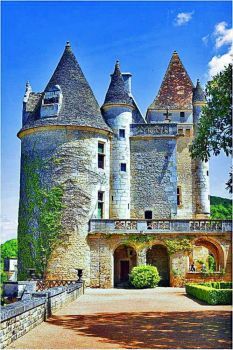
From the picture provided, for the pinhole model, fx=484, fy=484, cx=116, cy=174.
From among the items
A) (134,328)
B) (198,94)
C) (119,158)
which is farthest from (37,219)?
(134,328)

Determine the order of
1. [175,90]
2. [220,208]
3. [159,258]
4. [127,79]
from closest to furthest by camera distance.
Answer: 1. [159,258]
2. [127,79]
3. [175,90]
4. [220,208]

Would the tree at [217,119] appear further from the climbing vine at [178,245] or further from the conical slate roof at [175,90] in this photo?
the conical slate roof at [175,90]

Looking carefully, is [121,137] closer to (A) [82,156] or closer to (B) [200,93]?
(A) [82,156]

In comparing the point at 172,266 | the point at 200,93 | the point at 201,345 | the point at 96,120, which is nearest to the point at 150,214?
the point at 172,266

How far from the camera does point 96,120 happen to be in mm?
30641

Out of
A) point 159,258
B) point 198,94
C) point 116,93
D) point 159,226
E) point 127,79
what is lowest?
point 159,258

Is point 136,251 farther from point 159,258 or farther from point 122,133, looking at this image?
point 122,133

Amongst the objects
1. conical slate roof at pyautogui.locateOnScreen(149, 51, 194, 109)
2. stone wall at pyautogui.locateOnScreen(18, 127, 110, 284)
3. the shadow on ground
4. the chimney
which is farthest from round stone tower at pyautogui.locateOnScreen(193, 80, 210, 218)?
the shadow on ground

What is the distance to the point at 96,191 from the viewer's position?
30109mm

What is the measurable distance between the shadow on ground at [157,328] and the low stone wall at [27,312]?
1.72 feet

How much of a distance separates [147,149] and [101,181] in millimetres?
4373

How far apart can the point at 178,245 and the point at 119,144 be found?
804cm

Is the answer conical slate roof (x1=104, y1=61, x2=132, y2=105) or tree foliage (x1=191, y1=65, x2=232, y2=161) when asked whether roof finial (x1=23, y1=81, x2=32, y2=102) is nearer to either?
conical slate roof (x1=104, y1=61, x2=132, y2=105)

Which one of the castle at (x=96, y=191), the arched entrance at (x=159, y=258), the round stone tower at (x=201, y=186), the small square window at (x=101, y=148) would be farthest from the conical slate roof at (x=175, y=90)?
the arched entrance at (x=159, y=258)
